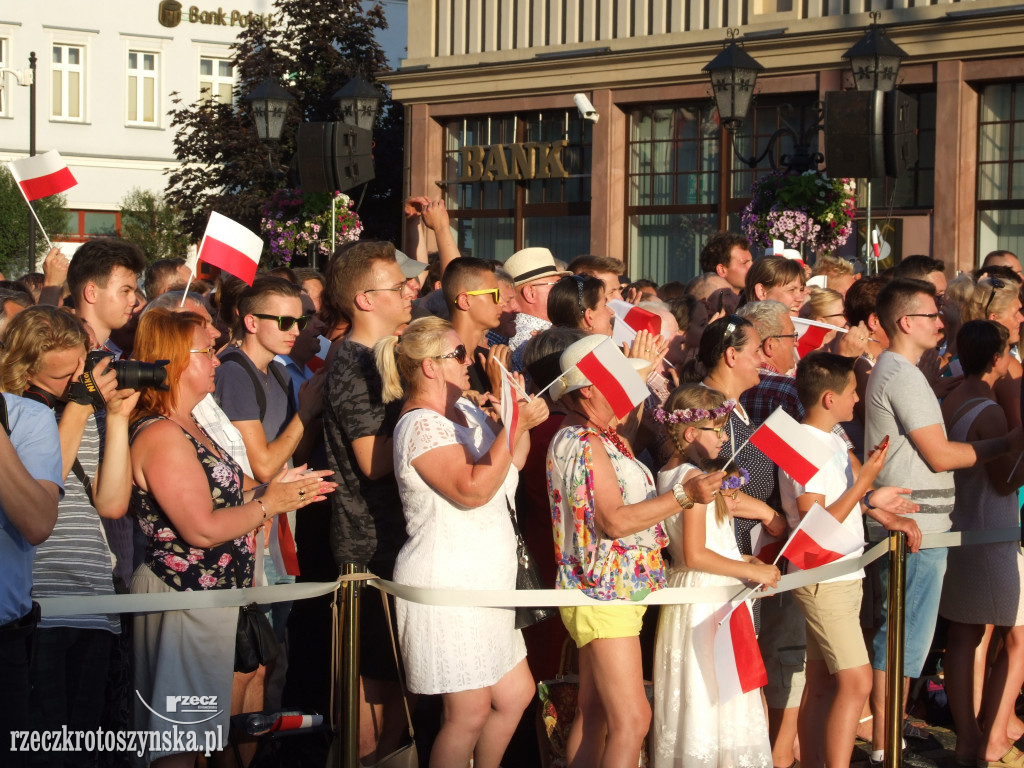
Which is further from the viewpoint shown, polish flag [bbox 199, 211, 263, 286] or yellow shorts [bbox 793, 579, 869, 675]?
polish flag [bbox 199, 211, 263, 286]

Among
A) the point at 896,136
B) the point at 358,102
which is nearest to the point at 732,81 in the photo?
the point at 896,136

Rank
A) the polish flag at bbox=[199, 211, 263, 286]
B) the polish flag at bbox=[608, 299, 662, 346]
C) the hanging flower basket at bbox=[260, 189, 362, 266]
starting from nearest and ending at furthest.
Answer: the polish flag at bbox=[199, 211, 263, 286] < the polish flag at bbox=[608, 299, 662, 346] < the hanging flower basket at bbox=[260, 189, 362, 266]

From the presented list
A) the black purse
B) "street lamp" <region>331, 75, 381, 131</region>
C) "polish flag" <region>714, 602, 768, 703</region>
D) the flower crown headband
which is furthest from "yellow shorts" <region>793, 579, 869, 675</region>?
"street lamp" <region>331, 75, 381, 131</region>

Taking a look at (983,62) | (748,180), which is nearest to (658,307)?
(983,62)

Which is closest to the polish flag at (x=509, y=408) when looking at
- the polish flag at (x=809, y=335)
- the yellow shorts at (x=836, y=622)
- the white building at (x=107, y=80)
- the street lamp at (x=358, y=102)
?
the yellow shorts at (x=836, y=622)

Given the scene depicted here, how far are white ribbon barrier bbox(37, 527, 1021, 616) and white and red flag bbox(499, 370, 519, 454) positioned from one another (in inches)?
23.2

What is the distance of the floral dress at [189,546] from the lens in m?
4.41

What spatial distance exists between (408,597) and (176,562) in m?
0.80

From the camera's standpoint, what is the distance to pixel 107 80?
38.1 m

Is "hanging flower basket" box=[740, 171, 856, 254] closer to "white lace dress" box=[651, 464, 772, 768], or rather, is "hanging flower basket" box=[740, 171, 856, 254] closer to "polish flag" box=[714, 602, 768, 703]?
"white lace dress" box=[651, 464, 772, 768]

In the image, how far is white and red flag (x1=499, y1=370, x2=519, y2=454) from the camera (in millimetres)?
4293

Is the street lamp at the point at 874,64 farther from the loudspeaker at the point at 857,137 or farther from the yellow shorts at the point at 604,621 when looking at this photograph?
the yellow shorts at the point at 604,621

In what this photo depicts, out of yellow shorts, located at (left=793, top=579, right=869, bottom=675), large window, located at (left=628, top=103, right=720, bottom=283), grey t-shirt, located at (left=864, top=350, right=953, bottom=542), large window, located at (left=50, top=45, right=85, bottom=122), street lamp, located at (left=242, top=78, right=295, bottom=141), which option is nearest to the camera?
yellow shorts, located at (left=793, top=579, right=869, bottom=675)

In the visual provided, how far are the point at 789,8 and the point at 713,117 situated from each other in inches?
71.9
